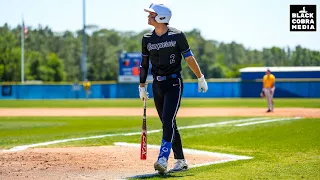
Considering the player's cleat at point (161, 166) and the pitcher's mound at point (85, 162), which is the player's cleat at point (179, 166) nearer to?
the pitcher's mound at point (85, 162)

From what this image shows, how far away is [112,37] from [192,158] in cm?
10874

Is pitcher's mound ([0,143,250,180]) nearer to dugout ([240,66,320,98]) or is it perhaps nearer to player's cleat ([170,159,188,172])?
player's cleat ([170,159,188,172])

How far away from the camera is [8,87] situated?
57500 millimetres

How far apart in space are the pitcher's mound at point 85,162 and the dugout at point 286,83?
38.6 meters

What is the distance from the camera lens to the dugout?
166ft

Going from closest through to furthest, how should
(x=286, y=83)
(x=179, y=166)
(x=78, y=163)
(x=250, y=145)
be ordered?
(x=179, y=166), (x=78, y=163), (x=250, y=145), (x=286, y=83)

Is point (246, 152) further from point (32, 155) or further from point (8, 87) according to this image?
point (8, 87)

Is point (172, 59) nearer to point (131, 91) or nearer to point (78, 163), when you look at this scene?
point (78, 163)

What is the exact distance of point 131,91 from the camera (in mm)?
61656

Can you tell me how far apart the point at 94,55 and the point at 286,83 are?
53163mm

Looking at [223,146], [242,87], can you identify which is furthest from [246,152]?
[242,87]

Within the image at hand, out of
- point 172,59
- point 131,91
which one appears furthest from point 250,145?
point 131,91

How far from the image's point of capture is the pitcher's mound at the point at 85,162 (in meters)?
7.94

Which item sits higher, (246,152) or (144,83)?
(144,83)
